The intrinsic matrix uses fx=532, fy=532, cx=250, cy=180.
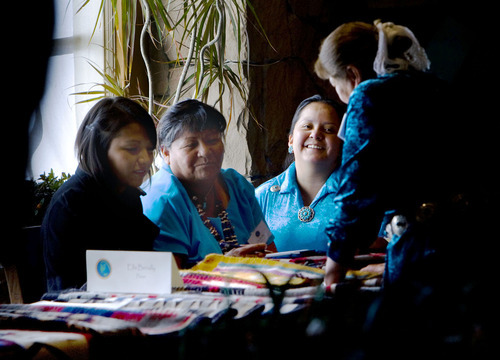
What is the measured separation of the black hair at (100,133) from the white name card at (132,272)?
0.64 ft

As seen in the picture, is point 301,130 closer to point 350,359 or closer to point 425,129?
point 425,129

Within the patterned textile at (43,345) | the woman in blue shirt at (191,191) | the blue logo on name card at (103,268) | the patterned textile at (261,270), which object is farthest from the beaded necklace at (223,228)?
the patterned textile at (43,345)

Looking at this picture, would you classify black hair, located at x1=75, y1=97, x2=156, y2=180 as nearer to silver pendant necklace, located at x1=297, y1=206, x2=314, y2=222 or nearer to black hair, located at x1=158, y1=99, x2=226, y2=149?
black hair, located at x1=158, y1=99, x2=226, y2=149

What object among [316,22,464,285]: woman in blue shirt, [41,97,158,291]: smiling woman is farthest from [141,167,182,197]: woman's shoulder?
[316,22,464,285]: woman in blue shirt

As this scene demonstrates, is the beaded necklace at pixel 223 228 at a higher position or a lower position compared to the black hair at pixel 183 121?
lower

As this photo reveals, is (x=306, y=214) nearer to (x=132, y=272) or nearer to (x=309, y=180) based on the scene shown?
(x=309, y=180)

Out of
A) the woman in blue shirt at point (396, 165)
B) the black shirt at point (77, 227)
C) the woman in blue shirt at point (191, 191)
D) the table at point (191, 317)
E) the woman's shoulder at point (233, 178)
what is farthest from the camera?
the woman's shoulder at point (233, 178)

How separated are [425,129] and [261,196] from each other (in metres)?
0.80

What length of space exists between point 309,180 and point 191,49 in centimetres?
61

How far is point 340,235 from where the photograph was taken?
1078 mm

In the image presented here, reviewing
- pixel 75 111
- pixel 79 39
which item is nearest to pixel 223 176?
pixel 75 111

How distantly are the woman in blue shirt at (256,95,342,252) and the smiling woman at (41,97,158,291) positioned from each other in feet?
1.73

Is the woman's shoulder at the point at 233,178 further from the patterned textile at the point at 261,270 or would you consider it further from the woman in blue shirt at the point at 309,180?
the patterned textile at the point at 261,270

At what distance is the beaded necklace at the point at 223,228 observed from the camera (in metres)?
1.49
